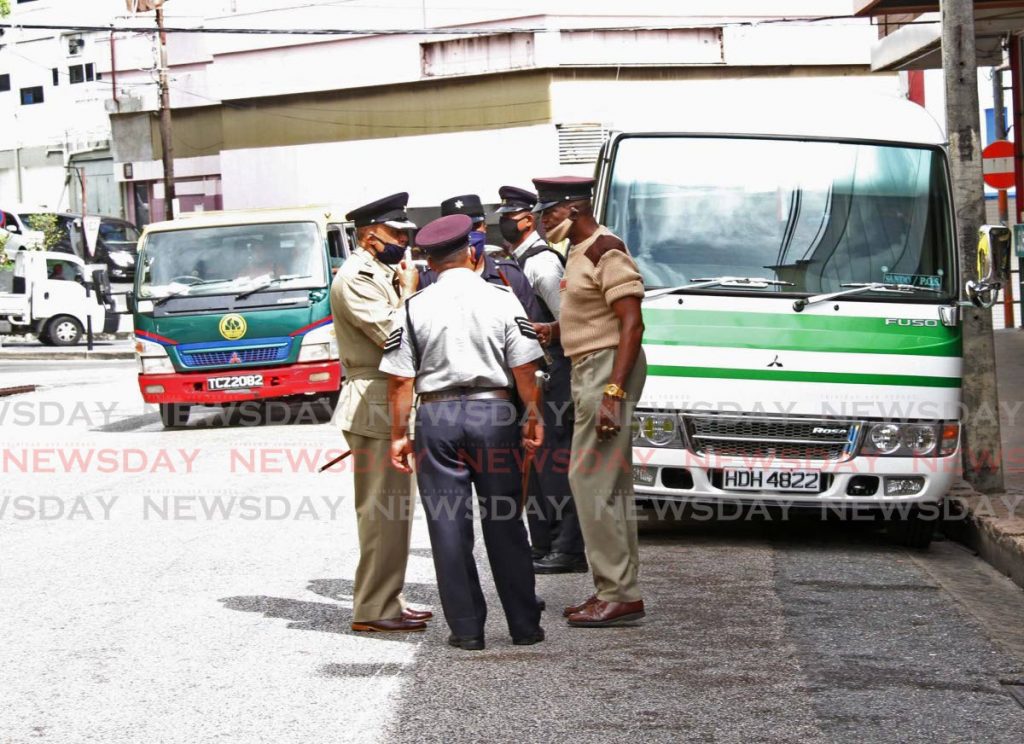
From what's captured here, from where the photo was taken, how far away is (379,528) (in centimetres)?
709

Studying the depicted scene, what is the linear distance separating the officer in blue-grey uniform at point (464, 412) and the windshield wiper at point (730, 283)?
96.4 inches

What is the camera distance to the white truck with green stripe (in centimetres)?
878

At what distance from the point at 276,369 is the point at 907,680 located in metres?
11.0

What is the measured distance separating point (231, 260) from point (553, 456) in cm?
905

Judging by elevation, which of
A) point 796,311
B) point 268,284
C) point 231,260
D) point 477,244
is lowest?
point 796,311

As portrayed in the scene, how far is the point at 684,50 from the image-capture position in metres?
40.4

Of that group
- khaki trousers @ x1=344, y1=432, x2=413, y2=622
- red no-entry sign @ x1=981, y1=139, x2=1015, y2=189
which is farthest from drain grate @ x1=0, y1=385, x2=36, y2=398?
A: khaki trousers @ x1=344, y1=432, x2=413, y2=622

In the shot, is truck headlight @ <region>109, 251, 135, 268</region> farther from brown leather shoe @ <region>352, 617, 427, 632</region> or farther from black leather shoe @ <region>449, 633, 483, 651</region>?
black leather shoe @ <region>449, 633, 483, 651</region>

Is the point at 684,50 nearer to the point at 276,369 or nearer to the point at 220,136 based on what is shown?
the point at 220,136

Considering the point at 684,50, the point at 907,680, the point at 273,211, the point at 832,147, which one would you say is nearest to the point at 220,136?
the point at 684,50

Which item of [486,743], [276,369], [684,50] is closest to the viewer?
[486,743]

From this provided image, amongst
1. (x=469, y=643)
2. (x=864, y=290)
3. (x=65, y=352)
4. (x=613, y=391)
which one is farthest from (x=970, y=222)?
(x=65, y=352)

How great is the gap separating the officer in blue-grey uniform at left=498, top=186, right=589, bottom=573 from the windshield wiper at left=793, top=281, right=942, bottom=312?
1.39m

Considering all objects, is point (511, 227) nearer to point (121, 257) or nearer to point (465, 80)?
point (465, 80)
